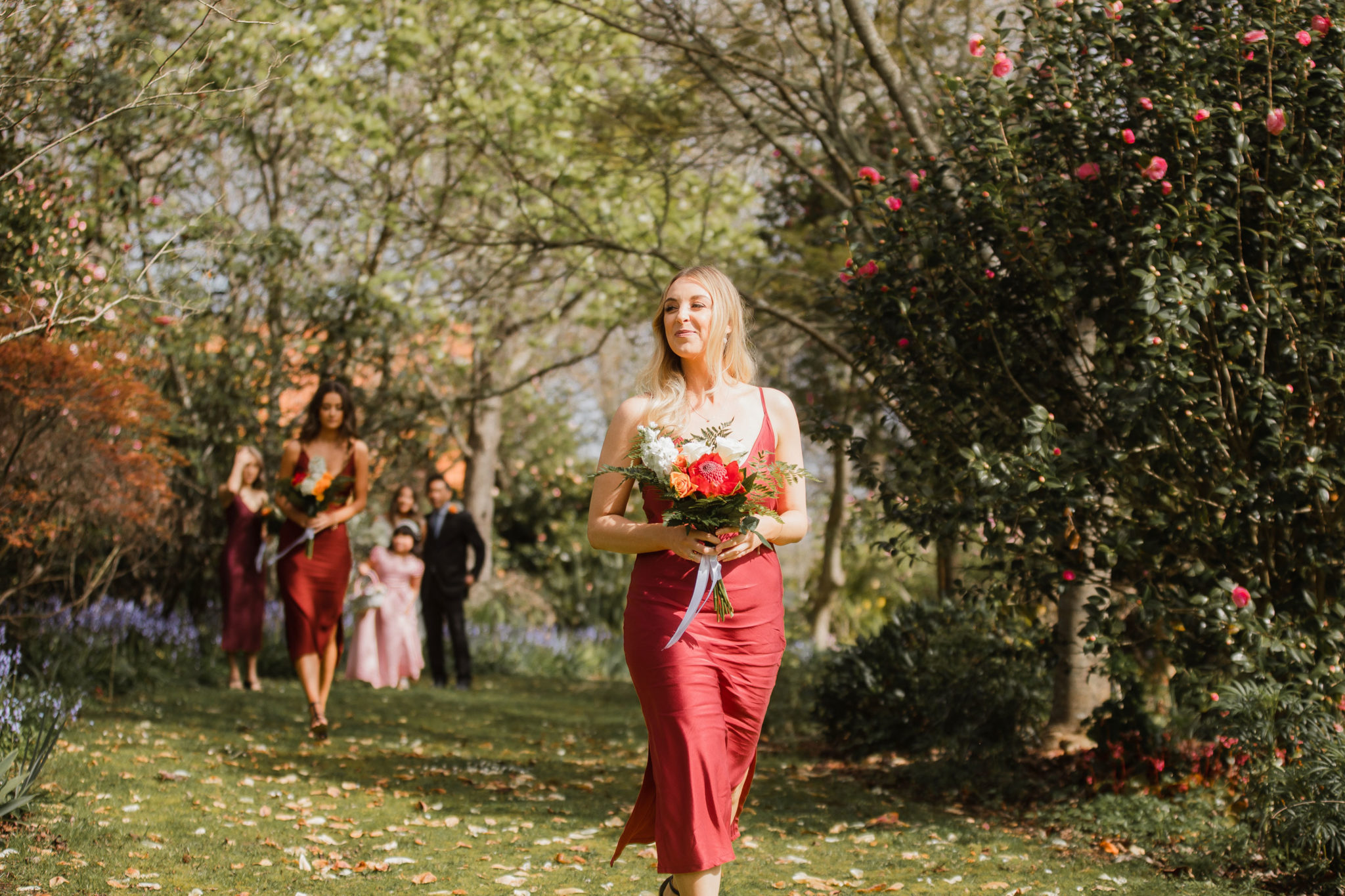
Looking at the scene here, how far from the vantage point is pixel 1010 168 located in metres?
5.55

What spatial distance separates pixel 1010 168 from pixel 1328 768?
2.92 meters

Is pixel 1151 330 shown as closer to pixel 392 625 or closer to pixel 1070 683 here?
pixel 1070 683

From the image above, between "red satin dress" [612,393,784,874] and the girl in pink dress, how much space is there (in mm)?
7193

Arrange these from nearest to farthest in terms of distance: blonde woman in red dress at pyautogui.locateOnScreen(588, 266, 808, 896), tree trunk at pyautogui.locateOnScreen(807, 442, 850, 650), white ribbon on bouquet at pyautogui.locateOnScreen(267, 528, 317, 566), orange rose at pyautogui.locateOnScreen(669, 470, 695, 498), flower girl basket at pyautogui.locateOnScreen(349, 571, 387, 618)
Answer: orange rose at pyautogui.locateOnScreen(669, 470, 695, 498)
blonde woman in red dress at pyautogui.locateOnScreen(588, 266, 808, 896)
white ribbon on bouquet at pyautogui.locateOnScreen(267, 528, 317, 566)
flower girl basket at pyautogui.locateOnScreen(349, 571, 387, 618)
tree trunk at pyautogui.locateOnScreen(807, 442, 850, 650)

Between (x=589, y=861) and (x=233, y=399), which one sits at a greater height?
(x=233, y=399)

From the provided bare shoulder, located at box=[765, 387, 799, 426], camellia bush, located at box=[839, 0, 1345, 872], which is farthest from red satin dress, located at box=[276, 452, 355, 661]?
bare shoulder, located at box=[765, 387, 799, 426]

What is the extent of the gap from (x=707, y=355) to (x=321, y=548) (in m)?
4.52

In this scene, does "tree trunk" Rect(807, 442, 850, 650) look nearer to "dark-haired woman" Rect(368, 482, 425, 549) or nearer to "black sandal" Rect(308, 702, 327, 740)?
"dark-haired woman" Rect(368, 482, 425, 549)

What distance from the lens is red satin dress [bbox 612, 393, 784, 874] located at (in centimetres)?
346

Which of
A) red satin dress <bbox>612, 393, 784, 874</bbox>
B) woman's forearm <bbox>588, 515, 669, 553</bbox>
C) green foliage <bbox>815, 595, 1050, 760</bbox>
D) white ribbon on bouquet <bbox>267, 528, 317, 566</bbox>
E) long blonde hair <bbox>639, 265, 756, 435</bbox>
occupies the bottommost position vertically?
green foliage <bbox>815, 595, 1050, 760</bbox>

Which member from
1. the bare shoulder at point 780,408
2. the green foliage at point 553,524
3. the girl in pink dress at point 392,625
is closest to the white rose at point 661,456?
the bare shoulder at point 780,408

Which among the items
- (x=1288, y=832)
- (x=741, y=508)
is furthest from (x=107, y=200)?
(x=1288, y=832)

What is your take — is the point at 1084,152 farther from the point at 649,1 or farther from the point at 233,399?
the point at 233,399

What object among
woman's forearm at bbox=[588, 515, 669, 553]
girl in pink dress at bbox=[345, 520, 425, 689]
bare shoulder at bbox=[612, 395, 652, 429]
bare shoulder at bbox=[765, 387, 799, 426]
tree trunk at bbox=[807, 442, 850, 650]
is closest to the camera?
woman's forearm at bbox=[588, 515, 669, 553]
